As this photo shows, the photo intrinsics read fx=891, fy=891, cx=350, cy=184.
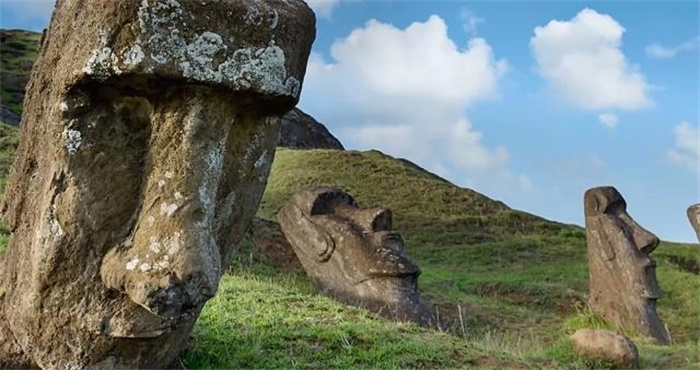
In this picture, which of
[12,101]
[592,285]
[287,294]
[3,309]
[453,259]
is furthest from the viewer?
[12,101]

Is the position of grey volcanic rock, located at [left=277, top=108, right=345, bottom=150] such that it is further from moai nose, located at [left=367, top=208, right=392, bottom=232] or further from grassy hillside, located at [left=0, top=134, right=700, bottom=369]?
moai nose, located at [left=367, top=208, right=392, bottom=232]

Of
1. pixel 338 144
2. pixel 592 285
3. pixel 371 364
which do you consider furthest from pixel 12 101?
pixel 371 364

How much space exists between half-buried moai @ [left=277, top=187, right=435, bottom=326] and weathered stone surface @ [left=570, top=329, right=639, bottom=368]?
189 centimetres

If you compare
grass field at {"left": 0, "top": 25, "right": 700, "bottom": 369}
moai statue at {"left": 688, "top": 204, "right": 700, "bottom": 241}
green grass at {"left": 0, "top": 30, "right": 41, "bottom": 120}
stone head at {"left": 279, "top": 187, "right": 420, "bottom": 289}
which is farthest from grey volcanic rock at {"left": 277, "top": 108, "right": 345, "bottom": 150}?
moai statue at {"left": 688, "top": 204, "right": 700, "bottom": 241}

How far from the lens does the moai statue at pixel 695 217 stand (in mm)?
9547

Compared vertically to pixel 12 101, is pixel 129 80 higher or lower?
lower

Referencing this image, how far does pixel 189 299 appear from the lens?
3498mm

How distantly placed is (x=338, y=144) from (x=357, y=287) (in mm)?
31330

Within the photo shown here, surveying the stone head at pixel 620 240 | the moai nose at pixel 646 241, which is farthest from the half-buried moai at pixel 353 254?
the moai nose at pixel 646 241

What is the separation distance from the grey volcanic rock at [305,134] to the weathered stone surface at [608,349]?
27.2 metres

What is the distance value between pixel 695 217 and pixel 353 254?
3.81m

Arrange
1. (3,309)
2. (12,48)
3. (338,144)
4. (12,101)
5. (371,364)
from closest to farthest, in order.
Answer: (3,309) → (371,364) → (12,101) → (338,144) → (12,48)

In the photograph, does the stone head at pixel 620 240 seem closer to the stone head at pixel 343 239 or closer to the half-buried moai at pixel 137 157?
the stone head at pixel 343 239

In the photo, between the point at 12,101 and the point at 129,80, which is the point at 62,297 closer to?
the point at 129,80
